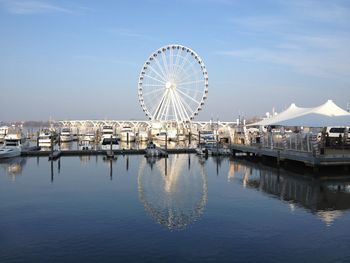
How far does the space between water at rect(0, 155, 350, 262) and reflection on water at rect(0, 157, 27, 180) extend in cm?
61

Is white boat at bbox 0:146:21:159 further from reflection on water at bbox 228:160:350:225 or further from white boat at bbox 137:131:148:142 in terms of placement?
white boat at bbox 137:131:148:142

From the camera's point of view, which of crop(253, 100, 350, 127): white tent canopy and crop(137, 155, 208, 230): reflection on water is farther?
crop(253, 100, 350, 127): white tent canopy

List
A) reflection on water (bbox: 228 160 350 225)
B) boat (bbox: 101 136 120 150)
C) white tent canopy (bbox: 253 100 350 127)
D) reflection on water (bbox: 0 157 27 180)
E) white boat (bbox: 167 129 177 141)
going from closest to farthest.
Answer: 1. reflection on water (bbox: 228 160 350 225)
2. white tent canopy (bbox: 253 100 350 127)
3. reflection on water (bbox: 0 157 27 180)
4. boat (bbox: 101 136 120 150)
5. white boat (bbox: 167 129 177 141)

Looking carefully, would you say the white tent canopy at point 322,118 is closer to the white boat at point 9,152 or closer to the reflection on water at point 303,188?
the reflection on water at point 303,188

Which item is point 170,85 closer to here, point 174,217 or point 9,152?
point 9,152

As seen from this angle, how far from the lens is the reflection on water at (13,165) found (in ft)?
103

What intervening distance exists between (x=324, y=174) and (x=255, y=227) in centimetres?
1340

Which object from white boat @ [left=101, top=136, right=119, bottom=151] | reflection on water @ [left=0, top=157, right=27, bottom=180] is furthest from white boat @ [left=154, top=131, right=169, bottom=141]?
reflection on water @ [left=0, top=157, right=27, bottom=180]

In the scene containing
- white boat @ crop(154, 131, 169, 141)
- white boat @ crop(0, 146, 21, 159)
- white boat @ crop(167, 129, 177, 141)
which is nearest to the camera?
white boat @ crop(0, 146, 21, 159)

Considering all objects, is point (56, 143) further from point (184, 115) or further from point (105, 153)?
point (105, 153)

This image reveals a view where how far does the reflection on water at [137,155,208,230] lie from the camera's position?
17469mm

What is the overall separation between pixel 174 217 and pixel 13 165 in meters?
23.0

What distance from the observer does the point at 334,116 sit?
29797 mm

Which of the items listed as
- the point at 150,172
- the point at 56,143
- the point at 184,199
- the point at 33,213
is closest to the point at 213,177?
the point at 150,172
